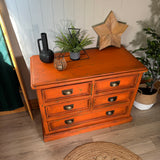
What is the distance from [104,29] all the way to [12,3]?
923 mm

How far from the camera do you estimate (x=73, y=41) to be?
5.24 ft

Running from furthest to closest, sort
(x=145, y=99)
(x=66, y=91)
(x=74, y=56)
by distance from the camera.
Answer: (x=145, y=99) → (x=74, y=56) → (x=66, y=91)

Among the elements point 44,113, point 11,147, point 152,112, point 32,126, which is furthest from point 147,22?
point 11,147

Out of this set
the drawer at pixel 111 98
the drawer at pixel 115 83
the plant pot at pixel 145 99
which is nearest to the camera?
the drawer at pixel 115 83

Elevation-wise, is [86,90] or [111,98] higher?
[86,90]

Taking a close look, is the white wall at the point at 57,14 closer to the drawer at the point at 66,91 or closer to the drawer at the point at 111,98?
the drawer at the point at 66,91

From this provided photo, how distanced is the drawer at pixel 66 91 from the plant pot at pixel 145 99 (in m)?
0.91

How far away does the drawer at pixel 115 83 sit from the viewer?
158 cm

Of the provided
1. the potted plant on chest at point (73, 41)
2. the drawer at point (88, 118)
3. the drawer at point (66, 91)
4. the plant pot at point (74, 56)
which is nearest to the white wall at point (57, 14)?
the potted plant on chest at point (73, 41)

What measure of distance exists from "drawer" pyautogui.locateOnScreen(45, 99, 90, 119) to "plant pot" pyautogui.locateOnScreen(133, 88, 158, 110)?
32.1 inches

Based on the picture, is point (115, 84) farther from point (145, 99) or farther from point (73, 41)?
point (145, 99)

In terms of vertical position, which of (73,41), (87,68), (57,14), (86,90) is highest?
(57,14)

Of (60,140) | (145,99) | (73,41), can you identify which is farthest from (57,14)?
(145,99)

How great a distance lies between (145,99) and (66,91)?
45.9 inches
